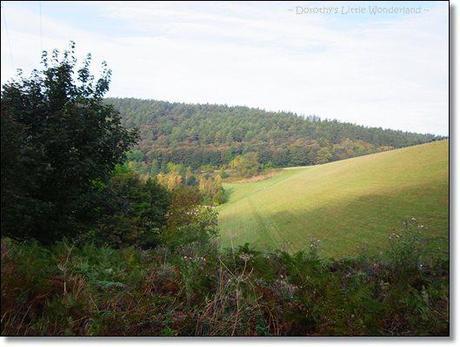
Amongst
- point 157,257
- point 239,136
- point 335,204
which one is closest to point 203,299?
point 157,257

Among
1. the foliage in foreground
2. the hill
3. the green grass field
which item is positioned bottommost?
the foliage in foreground

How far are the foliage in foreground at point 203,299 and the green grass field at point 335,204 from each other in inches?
69.6

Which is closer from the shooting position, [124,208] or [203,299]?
[203,299]

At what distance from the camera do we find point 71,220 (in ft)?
19.9

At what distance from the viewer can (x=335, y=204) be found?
7.70m

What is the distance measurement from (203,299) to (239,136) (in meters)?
3.53

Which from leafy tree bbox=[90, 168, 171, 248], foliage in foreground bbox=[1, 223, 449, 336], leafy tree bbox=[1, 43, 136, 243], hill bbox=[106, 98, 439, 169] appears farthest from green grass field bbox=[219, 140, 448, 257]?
leafy tree bbox=[1, 43, 136, 243]

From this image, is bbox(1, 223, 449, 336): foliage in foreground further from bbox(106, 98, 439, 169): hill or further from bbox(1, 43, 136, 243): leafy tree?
bbox(106, 98, 439, 169): hill

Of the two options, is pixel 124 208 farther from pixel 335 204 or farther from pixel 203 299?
pixel 203 299

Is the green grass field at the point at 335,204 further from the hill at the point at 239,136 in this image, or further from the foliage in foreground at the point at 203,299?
the foliage in foreground at the point at 203,299

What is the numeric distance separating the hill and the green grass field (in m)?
0.28

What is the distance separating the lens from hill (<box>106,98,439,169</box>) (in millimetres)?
6523

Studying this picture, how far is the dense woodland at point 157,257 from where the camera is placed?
3727mm

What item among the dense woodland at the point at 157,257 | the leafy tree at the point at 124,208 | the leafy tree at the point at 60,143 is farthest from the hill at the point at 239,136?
the leafy tree at the point at 124,208
